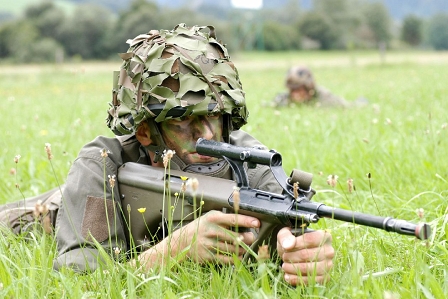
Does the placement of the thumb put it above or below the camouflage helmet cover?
below

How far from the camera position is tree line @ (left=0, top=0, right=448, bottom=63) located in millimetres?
49500

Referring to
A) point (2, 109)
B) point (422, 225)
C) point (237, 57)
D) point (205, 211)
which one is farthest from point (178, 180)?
point (237, 57)

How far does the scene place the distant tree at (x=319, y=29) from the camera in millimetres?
67188

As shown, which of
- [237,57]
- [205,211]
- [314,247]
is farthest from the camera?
[237,57]

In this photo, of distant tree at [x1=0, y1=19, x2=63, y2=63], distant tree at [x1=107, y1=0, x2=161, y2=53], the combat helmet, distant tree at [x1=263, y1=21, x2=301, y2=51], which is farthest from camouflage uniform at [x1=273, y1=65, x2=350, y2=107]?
distant tree at [x1=263, y1=21, x2=301, y2=51]

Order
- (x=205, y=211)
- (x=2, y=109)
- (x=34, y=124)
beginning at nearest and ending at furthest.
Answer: (x=205, y=211) < (x=34, y=124) < (x=2, y=109)

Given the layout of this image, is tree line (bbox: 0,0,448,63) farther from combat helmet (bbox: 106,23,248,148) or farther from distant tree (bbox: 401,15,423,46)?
combat helmet (bbox: 106,23,248,148)

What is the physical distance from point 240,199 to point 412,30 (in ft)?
288

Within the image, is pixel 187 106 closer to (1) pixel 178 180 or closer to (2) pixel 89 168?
(1) pixel 178 180

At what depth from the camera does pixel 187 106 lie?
8.96ft

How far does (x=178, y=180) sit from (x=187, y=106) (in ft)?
1.12

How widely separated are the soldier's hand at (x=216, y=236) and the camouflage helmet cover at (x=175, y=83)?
55 cm

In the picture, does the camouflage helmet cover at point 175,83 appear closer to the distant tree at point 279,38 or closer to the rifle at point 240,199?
the rifle at point 240,199

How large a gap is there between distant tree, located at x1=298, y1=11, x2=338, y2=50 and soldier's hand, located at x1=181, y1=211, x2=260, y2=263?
213 ft
